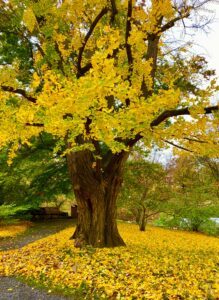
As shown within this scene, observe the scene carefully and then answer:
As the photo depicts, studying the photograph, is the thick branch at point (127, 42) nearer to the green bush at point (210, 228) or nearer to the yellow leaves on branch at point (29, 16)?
the yellow leaves on branch at point (29, 16)

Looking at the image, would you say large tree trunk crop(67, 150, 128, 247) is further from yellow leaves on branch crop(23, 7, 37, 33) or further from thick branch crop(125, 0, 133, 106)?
yellow leaves on branch crop(23, 7, 37, 33)

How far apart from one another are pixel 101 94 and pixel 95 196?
4213mm

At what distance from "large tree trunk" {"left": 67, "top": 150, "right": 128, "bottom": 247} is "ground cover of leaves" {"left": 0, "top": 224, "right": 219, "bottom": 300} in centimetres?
41

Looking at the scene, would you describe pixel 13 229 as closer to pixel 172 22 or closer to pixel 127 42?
pixel 127 42

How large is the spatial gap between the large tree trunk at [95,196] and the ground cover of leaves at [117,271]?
0.41 meters

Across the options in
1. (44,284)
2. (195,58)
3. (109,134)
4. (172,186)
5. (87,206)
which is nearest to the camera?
(109,134)

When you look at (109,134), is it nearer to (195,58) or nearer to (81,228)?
(81,228)

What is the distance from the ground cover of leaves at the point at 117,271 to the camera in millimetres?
4770

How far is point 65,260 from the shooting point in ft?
21.7

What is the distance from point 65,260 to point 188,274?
2.56 meters

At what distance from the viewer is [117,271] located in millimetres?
5746

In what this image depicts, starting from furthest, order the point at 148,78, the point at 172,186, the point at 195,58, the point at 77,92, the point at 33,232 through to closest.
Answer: the point at 172,186 → the point at 33,232 → the point at 195,58 → the point at 148,78 → the point at 77,92

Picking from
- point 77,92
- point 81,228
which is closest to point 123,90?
point 77,92

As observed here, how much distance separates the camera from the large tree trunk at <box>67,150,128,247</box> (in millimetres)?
7730
